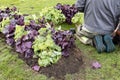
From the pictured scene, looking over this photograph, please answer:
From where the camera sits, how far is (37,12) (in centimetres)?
733

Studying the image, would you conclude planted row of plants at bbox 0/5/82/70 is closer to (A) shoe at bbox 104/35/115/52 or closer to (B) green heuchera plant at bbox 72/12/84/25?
(A) shoe at bbox 104/35/115/52

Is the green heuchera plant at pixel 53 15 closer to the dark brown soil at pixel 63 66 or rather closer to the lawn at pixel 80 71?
the lawn at pixel 80 71

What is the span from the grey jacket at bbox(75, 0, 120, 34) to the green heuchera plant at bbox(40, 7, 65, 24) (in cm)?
111

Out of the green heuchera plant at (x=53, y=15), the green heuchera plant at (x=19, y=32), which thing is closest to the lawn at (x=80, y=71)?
the green heuchera plant at (x=19, y=32)

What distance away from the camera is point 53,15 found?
21.1 ft

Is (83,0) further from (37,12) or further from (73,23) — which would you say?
(37,12)

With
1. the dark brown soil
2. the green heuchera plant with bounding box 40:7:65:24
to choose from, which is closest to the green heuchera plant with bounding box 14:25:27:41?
the dark brown soil

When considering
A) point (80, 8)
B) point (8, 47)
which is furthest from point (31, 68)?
point (80, 8)

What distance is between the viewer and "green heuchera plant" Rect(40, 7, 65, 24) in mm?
6406

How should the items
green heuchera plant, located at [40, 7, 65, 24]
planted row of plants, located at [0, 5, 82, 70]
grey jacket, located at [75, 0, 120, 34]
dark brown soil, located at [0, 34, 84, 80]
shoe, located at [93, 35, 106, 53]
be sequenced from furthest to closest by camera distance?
green heuchera plant, located at [40, 7, 65, 24], grey jacket, located at [75, 0, 120, 34], shoe, located at [93, 35, 106, 53], planted row of plants, located at [0, 5, 82, 70], dark brown soil, located at [0, 34, 84, 80]

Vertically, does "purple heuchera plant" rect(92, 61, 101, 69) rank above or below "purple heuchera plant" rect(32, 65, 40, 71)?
below

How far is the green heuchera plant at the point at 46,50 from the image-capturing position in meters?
4.57

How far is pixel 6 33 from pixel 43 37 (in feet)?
3.00

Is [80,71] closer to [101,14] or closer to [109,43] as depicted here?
[109,43]
